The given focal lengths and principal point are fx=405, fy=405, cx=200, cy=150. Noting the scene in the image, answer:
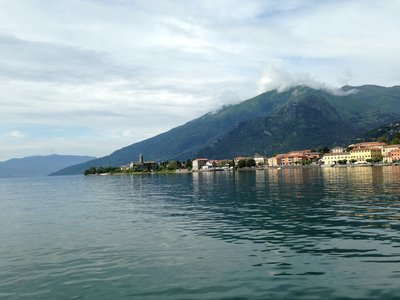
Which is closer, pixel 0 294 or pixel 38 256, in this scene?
pixel 0 294

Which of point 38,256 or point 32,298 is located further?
point 38,256

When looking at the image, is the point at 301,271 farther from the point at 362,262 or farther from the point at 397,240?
the point at 397,240

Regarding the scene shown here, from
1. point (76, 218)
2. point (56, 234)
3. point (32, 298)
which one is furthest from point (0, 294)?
point (76, 218)

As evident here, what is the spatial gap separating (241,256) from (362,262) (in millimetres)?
7739

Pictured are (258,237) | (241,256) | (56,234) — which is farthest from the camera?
(56,234)

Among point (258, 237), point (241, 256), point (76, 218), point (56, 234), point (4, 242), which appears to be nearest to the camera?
point (241, 256)

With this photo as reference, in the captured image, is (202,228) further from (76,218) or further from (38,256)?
(76,218)

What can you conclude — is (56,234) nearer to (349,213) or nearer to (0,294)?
(0,294)

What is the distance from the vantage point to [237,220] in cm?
4528

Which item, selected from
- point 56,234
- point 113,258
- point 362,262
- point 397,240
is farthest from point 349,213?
point 56,234

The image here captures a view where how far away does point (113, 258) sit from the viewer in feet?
95.5

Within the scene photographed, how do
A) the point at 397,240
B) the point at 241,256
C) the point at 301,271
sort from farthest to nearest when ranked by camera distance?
the point at 397,240, the point at 241,256, the point at 301,271

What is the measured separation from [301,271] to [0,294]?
16846 mm

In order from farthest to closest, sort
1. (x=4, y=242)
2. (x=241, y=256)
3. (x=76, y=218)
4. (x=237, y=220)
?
(x=76, y=218) < (x=237, y=220) < (x=4, y=242) < (x=241, y=256)
